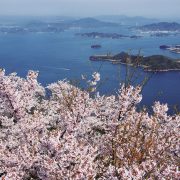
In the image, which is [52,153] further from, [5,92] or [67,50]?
[67,50]

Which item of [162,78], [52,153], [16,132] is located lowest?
[162,78]

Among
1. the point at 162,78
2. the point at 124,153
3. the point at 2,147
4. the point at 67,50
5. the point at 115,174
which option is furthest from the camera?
the point at 67,50

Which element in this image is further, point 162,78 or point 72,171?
point 162,78

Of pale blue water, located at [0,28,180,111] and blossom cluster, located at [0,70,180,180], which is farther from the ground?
blossom cluster, located at [0,70,180,180]

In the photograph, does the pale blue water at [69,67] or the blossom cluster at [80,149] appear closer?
the blossom cluster at [80,149]

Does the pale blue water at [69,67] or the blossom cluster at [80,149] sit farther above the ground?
the blossom cluster at [80,149]

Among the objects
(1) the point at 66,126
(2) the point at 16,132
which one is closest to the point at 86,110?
(1) the point at 66,126

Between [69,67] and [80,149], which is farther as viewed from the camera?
[69,67]

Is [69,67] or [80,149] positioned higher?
[80,149]

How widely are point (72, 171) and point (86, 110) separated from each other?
653cm

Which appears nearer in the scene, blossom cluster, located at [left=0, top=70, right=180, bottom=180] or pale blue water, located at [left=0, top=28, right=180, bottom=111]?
blossom cluster, located at [left=0, top=70, right=180, bottom=180]

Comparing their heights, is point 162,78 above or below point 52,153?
below

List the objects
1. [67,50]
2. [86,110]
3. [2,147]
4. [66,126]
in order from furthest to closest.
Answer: [67,50]
[86,110]
[66,126]
[2,147]

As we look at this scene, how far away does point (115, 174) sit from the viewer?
8039mm
